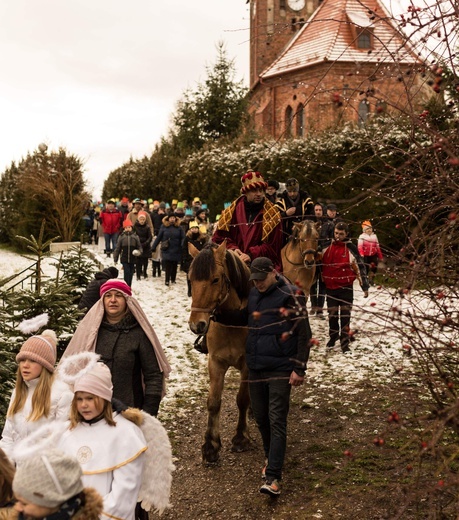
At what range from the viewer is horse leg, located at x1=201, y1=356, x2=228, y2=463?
745cm

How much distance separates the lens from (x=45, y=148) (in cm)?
3133

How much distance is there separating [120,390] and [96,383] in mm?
1311

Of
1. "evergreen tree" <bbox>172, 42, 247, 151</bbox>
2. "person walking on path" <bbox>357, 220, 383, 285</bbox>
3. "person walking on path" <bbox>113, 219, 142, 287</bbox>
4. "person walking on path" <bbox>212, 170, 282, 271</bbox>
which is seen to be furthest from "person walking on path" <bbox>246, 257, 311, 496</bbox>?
"evergreen tree" <bbox>172, 42, 247, 151</bbox>

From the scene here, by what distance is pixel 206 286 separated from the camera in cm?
679

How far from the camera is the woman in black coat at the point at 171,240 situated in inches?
797

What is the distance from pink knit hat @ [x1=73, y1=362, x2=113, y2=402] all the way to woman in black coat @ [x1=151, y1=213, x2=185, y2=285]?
51.3 ft

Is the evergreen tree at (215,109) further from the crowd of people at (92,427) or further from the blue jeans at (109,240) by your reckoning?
the crowd of people at (92,427)

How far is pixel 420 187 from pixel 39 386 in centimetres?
296

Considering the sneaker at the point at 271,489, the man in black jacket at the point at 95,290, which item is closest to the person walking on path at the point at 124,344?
the sneaker at the point at 271,489

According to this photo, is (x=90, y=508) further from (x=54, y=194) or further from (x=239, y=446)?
(x=54, y=194)

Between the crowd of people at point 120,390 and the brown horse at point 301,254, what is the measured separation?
65.3 inches

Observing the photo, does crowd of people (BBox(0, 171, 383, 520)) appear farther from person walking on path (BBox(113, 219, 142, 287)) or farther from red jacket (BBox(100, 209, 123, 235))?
red jacket (BBox(100, 209, 123, 235))

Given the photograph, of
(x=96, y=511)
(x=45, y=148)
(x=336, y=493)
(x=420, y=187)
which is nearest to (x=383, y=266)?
(x=420, y=187)

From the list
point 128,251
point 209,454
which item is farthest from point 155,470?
point 128,251
